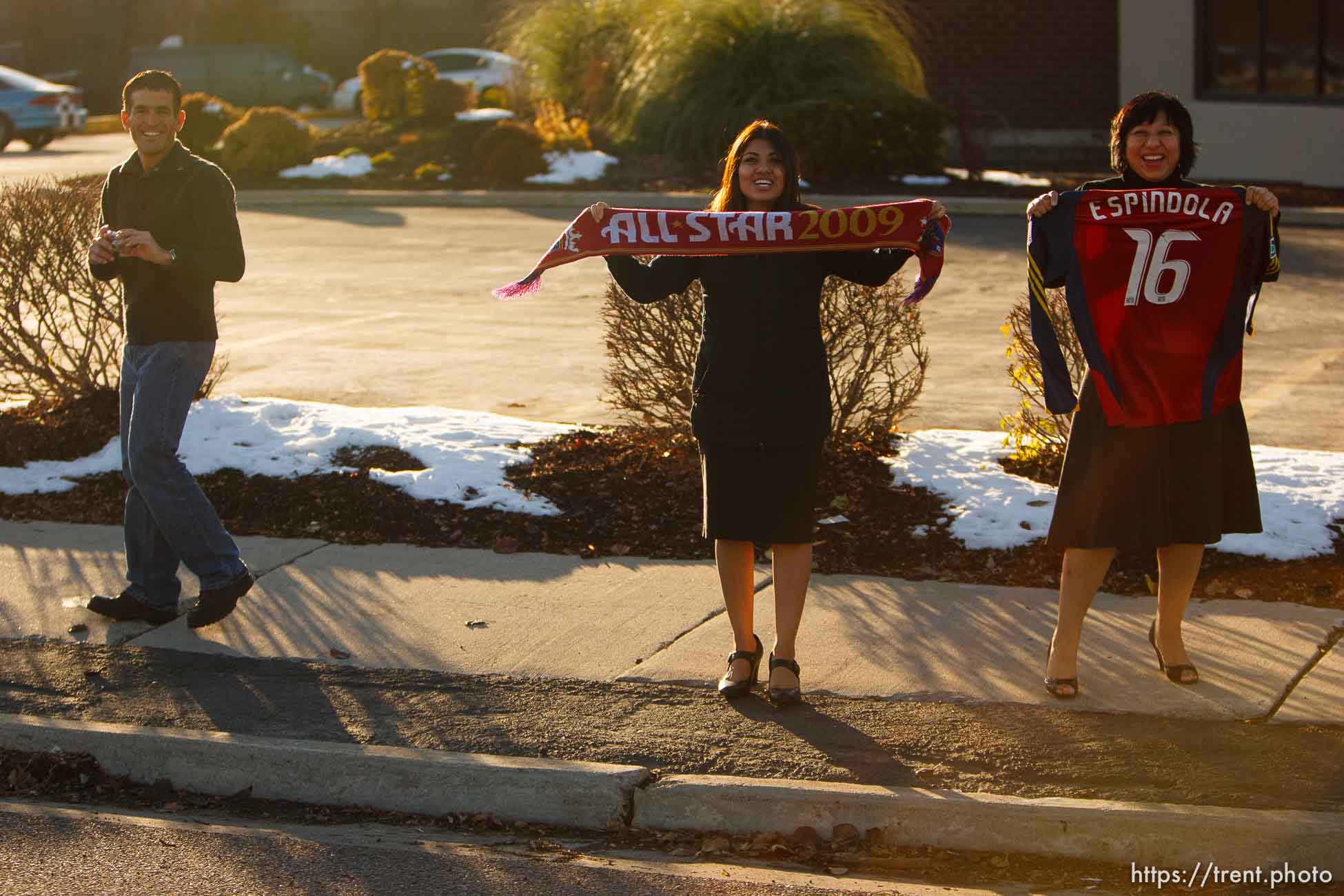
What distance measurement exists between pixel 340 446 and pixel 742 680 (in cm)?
340

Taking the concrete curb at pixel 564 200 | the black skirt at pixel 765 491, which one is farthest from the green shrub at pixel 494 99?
the black skirt at pixel 765 491

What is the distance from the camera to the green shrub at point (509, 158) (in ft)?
71.2

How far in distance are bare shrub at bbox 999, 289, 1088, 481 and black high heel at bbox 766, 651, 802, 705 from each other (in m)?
2.06

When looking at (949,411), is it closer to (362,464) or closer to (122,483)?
(362,464)

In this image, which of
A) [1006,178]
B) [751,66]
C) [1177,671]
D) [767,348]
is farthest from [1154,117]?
[751,66]

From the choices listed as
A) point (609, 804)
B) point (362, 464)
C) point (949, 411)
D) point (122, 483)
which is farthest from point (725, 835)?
point (949, 411)

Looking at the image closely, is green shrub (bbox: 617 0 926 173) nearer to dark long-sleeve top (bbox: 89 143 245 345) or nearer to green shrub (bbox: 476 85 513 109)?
green shrub (bbox: 476 85 513 109)

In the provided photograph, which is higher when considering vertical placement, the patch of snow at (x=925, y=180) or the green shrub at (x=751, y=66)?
the green shrub at (x=751, y=66)

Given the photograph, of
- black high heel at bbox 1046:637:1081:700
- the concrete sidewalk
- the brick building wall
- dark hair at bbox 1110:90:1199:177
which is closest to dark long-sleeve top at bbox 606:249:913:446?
dark hair at bbox 1110:90:1199:177

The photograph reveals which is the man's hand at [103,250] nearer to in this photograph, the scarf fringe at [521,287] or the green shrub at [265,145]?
the scarf fringe at [521,287]

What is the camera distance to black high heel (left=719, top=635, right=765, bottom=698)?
513cm

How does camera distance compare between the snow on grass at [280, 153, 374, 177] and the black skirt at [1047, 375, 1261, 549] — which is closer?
the black skirt at [1047, 375, 1261, 549]

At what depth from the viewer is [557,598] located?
20.3 feet

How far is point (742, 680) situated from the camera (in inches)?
203
